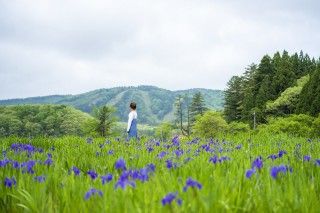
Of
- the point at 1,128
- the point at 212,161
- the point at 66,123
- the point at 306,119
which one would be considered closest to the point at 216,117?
the point at 306,119

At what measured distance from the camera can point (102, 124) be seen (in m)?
75.9

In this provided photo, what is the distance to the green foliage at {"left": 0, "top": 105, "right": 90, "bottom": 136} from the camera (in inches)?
5546

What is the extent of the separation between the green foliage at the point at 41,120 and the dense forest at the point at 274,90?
6736 cm

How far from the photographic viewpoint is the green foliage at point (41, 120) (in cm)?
14088

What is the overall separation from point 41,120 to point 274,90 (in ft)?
362

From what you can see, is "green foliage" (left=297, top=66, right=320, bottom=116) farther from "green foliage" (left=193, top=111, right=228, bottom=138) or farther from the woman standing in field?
the woman standing in field

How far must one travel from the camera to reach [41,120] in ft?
511

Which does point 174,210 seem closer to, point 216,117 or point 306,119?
point 306,119

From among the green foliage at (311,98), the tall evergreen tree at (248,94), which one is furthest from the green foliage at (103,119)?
the green foliage at (311,98)

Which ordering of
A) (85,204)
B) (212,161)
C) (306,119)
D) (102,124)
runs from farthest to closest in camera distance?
(102,124) → (306,119) → (212,161) → (85,204)

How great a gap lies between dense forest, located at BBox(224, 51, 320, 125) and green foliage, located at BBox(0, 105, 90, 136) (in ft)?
221

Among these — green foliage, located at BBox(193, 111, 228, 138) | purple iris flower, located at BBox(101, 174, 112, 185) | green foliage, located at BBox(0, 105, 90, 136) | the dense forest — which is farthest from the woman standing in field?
green foliage, located at BBox(0, 105, 90, 136)

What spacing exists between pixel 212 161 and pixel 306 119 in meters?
37.5

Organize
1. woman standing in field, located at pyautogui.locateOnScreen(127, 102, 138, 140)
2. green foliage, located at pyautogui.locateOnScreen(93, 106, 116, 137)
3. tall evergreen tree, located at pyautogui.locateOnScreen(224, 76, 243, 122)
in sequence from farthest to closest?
tall evergreen tree, located at pyautogui.locateOnScreen(224, 76, 243, 122) → green foliage, located at pyautogui.locateOnScreen(93, 106, 116, 137) → woman standing in field, located at pyautogui.locateOnScreen(127, 102, 138, 140)
